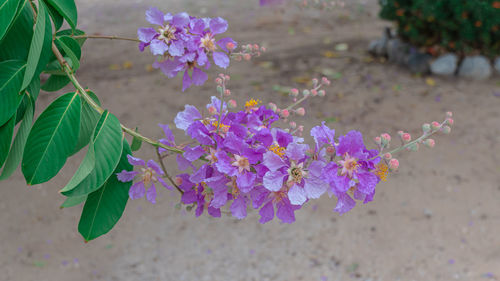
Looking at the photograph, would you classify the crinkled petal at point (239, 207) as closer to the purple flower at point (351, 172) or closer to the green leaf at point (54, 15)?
the purple flower at point (351, 172)

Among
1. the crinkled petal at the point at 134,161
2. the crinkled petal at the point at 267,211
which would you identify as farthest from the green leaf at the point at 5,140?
the crinkled petal at the point at 267,211

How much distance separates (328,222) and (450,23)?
2.32 m

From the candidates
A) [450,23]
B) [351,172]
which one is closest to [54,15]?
[351,172]

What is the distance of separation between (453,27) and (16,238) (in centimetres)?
371

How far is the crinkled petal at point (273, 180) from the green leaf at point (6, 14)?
48 cm

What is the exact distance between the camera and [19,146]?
31.6 inches

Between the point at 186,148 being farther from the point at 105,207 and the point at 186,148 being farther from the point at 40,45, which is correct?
the point at 40,45

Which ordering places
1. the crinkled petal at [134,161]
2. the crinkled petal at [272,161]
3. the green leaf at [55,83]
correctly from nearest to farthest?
1. the crinkled petal at [272,161]
2. the crinkled petal at [134,161]
3. the green leaf at [55,83]

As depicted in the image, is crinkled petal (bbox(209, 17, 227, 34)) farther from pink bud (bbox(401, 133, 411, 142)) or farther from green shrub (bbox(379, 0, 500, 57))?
green shrub (bbox(379, 0, 500, 57))

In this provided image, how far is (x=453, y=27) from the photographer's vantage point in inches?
153

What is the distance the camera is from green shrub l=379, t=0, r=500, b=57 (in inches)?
146

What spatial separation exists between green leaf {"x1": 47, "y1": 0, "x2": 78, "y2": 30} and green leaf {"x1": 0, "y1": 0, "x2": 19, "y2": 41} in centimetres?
6

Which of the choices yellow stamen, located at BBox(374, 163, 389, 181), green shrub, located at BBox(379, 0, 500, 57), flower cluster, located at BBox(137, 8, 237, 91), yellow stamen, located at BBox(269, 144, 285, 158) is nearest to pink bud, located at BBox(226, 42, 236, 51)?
flower cluster, located at BBox(137, 8, 237, 91)

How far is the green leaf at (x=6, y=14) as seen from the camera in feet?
2.37
